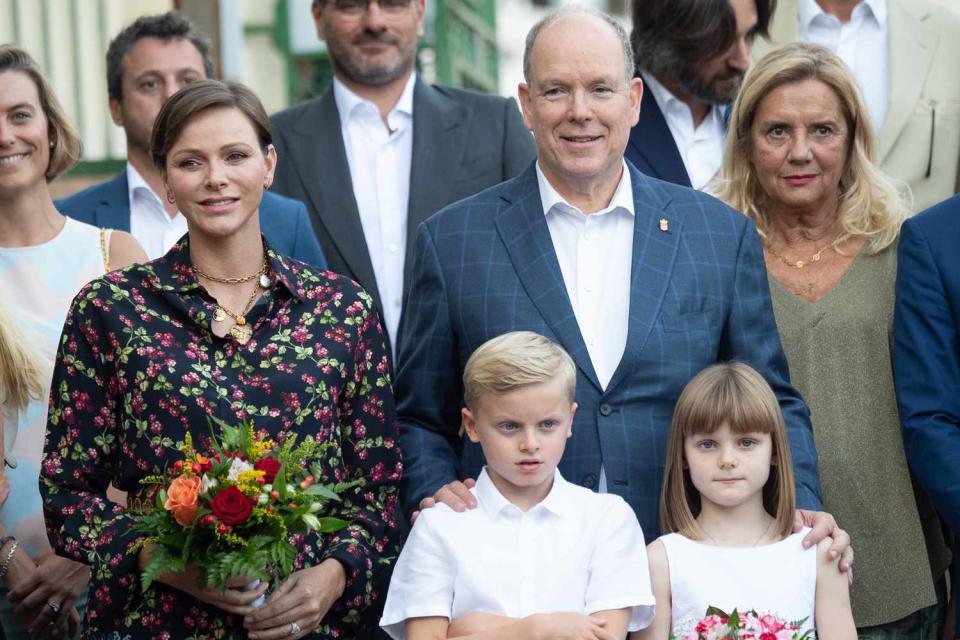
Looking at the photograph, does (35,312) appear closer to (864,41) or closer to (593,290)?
(593,290)

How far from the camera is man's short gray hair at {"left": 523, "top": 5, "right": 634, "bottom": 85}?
463 centimetres

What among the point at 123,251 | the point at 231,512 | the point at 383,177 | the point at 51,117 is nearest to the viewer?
the point at 231,512

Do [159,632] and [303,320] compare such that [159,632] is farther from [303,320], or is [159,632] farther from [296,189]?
[296,189]

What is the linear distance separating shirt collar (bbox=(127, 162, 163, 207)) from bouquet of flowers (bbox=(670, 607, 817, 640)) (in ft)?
9.52

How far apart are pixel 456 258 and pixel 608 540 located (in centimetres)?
96

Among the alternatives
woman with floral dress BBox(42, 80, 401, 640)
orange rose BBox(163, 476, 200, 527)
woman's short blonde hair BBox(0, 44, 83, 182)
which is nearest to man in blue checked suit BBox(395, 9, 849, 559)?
woman with floral dress BBox(42, 80, 401, 640)

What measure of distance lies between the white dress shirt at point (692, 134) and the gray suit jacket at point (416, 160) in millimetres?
532

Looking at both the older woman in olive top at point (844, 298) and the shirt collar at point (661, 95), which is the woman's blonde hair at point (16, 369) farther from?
the shirt collar at point (661, 95)

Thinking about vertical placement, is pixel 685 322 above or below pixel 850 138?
below

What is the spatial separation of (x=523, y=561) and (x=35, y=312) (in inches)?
77.9

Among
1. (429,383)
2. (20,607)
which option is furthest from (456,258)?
→ (20,607)

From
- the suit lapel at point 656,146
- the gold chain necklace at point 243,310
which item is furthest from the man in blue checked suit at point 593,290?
the suit lapel at point 656,146

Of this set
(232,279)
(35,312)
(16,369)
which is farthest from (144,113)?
(232,279)

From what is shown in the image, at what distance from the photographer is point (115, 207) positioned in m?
5.90
